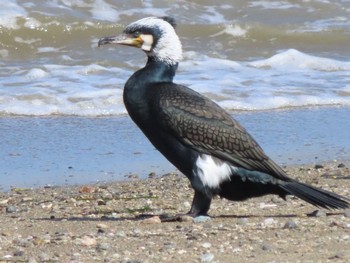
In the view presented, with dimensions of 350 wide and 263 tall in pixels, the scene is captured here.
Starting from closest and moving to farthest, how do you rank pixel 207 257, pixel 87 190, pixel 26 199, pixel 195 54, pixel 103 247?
pixel 207 257 < pixel 103 247 < pixel 26 199 < pixel 87 190 < pixel 195 54

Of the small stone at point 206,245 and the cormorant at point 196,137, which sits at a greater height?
the cormorant at point 196,137

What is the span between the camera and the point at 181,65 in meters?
13.9

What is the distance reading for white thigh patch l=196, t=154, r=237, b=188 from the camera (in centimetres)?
688

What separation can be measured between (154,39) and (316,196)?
1.42 meters

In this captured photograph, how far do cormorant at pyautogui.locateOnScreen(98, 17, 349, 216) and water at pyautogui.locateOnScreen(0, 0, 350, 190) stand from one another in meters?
2.02

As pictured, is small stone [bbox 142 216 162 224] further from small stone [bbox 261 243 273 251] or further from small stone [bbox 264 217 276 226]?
small stone [bbox 261 243 273 251]

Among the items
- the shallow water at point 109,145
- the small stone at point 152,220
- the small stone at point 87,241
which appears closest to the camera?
the small stone at point 87,241

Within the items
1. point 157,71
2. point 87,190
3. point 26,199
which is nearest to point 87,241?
point 157,71

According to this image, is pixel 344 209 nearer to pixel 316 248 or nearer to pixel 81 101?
pixel 316 248

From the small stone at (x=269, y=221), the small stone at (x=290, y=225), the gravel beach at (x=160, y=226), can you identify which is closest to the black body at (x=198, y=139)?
the gravel beach at (x=160, y=226)

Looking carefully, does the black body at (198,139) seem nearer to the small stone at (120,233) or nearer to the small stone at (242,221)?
the small stone at (242,221)

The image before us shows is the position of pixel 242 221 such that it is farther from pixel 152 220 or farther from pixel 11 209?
pixel 11 209

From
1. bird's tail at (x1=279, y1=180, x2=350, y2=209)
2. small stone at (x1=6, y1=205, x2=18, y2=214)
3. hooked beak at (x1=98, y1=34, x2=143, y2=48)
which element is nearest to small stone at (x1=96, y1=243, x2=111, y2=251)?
bird's tail at (x1=279, y1=180, x2=350, y2=209)

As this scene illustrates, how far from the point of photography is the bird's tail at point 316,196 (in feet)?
22.6
